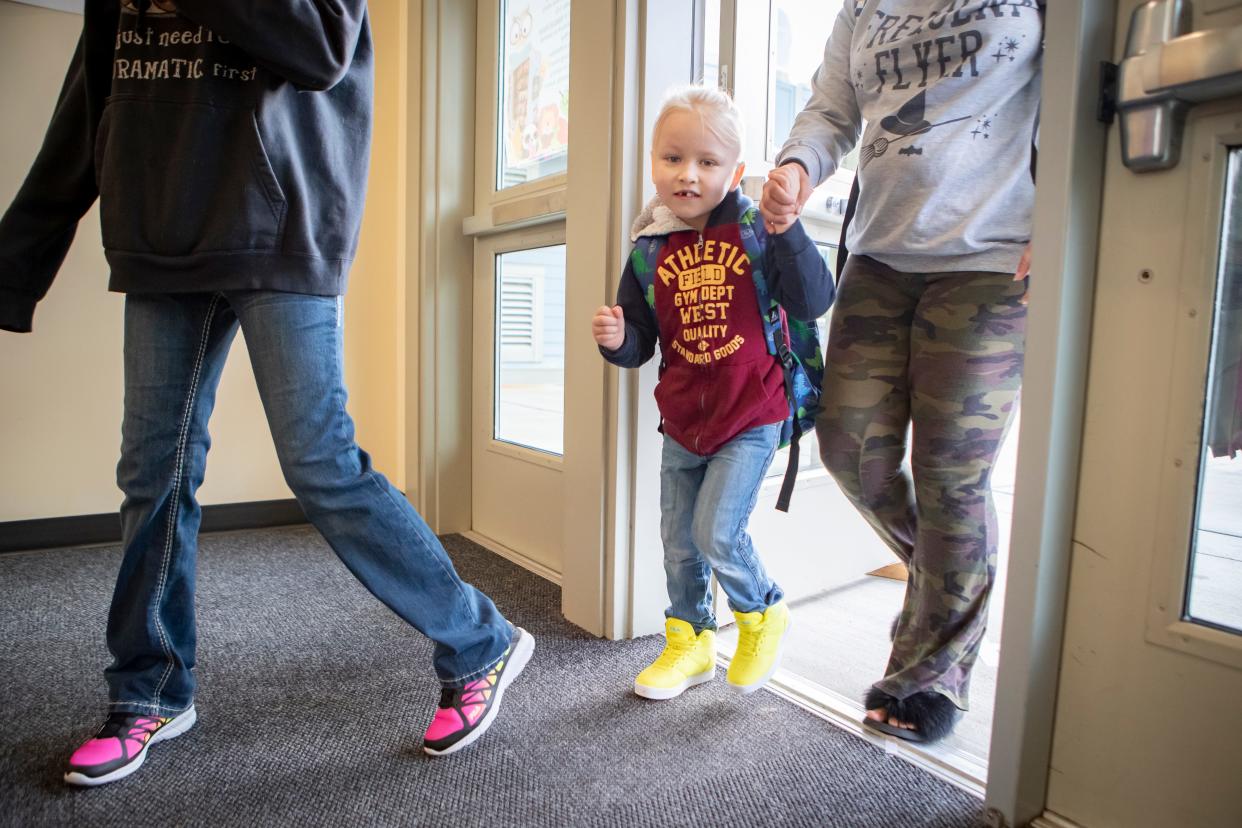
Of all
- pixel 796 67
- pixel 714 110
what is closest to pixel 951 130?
pixel 714 110

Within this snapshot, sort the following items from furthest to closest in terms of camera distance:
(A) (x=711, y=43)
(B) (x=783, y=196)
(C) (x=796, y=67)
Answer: (C) (x=796, y=67), (A) (x=711, y=43), (B) (x=783, y=196)

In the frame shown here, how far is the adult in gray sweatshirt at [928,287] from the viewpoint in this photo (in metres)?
1.10

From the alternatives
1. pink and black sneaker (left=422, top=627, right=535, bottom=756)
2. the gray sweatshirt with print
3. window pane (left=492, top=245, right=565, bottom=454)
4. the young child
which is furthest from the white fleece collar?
pink and black sneaker (left=422, top=627, right=535, bottom=756)

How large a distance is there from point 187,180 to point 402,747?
0.84 metres

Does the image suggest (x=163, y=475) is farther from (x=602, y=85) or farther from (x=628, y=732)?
(x=602, y=85)

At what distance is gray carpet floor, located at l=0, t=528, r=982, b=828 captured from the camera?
1023 millimetres

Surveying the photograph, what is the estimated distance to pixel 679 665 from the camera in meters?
1.40

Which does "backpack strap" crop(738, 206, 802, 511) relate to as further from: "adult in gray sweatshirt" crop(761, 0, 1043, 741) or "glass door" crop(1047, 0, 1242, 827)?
"glass door" crop(1047, 0, 1242, 827)

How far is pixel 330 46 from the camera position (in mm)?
1004

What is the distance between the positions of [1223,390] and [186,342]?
1275 mm

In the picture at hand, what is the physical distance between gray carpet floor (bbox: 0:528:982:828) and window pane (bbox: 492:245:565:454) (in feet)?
2.13

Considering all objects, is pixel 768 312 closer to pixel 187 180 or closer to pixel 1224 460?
pixel 1224 460

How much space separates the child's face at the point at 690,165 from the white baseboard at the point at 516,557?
3.41 feet

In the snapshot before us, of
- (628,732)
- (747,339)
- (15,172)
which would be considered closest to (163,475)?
(628,732)
